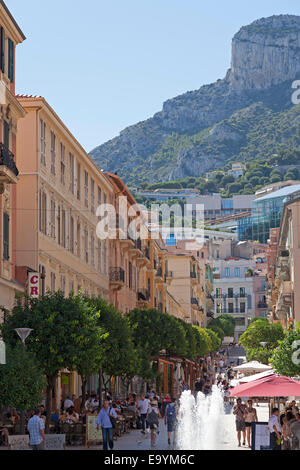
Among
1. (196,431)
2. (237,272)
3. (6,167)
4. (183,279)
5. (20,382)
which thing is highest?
(237,272)

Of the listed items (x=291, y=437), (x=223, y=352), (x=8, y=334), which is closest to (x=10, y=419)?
(x=8, y=334)

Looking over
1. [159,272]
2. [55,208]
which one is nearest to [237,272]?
[159,272]

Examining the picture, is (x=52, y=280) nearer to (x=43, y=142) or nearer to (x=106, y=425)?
(x=43, y=142)

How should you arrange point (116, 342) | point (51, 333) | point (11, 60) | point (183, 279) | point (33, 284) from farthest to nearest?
point (183, 279)
point (116, 342)
point (33, 284)
point (11, 60)
point (51, 333)

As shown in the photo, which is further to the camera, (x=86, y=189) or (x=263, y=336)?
(x=263, y=336)

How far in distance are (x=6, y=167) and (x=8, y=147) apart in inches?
132

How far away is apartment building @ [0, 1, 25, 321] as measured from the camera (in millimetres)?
32312

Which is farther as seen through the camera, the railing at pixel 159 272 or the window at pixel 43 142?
the railing at pixel 159 272

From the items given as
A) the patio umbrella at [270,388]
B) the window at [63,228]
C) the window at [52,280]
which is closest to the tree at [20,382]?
the patio umbrella at [270,388]

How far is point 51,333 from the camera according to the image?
1201 inches

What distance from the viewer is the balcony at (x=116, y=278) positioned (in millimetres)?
57228

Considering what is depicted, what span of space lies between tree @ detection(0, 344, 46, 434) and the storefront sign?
30.9 ft

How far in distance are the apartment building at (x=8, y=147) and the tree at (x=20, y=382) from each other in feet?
22.9

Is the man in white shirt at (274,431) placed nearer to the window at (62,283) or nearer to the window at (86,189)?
the window at (62,283)
